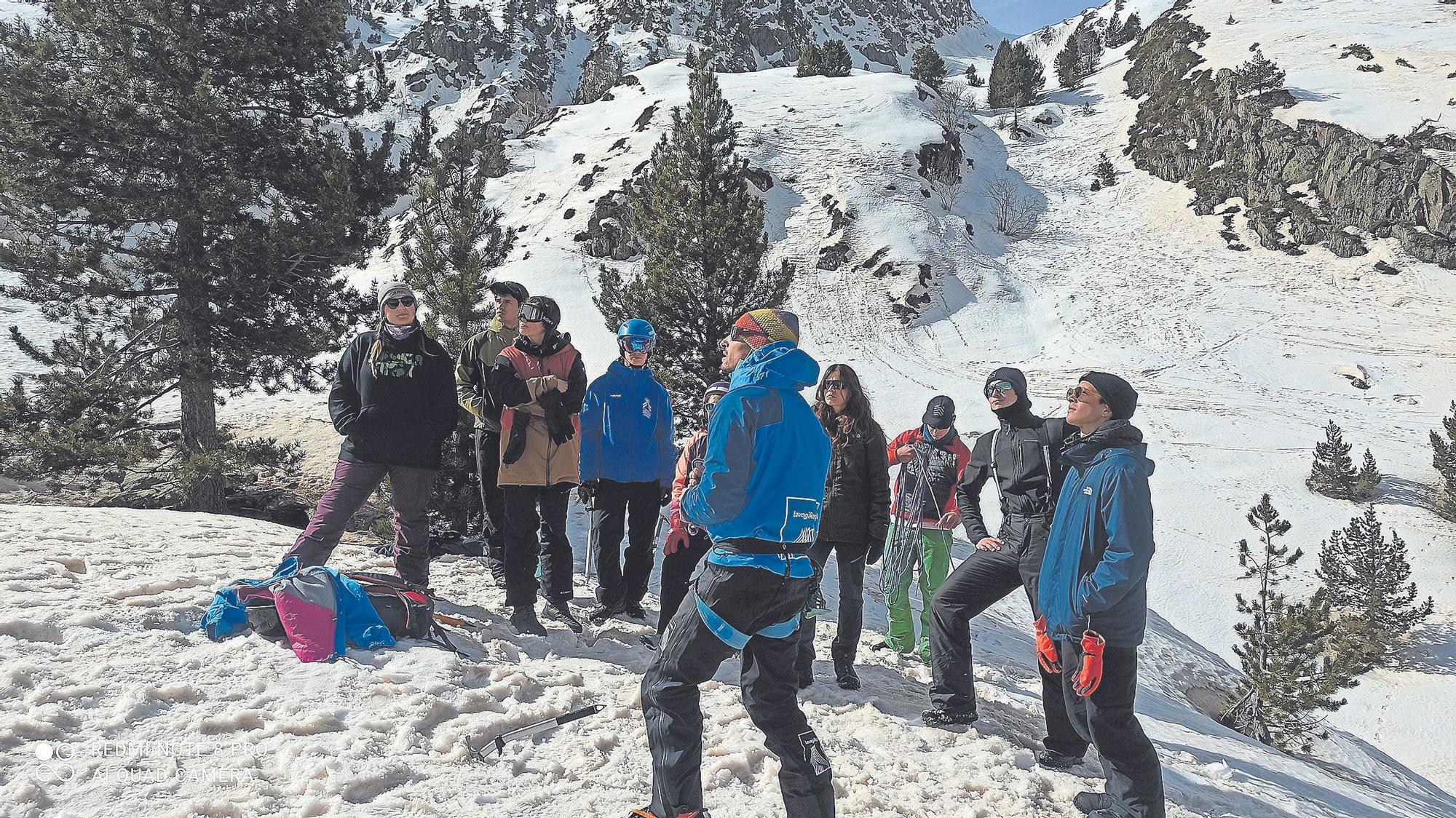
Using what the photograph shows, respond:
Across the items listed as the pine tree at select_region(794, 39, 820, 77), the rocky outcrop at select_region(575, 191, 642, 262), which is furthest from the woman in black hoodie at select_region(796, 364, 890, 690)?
the pine tree at select_region(794, 39, 820, 77)

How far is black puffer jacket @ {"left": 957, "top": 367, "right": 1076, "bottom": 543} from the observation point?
4.01 meters

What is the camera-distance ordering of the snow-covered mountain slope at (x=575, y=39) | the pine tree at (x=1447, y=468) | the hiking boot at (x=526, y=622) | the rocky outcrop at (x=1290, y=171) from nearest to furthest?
the hiking boot at (x=526, y=622)
the pine tree at (x=1447, y=468)
the rocky outcrop at (x=1290, y=171)
the snow-covered mountain slope at (x=575, y=39)

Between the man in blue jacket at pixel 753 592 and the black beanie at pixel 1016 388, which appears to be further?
the black beanie at pixel 1016 388

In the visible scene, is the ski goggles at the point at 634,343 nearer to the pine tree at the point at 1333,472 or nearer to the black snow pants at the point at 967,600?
the black snow pants at the point at 967,600

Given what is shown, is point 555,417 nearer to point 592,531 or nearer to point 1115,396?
point 592,531

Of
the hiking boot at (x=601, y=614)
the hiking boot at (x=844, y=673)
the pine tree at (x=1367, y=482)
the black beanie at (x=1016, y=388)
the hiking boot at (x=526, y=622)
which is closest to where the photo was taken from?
the black beanie at (x=1016, y=388)

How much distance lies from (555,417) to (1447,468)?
1995cm

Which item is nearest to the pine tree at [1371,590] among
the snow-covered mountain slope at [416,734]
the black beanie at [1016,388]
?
the snow-covered mountain slope at [416,734]

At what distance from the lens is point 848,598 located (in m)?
4.77

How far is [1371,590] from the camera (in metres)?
13.2

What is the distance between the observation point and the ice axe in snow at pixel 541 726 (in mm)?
3391

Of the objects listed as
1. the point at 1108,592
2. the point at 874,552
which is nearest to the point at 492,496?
the point at 874,552

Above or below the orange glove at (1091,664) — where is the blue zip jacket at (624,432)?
above

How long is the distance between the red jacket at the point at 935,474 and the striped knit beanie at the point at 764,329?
9.21 feet
